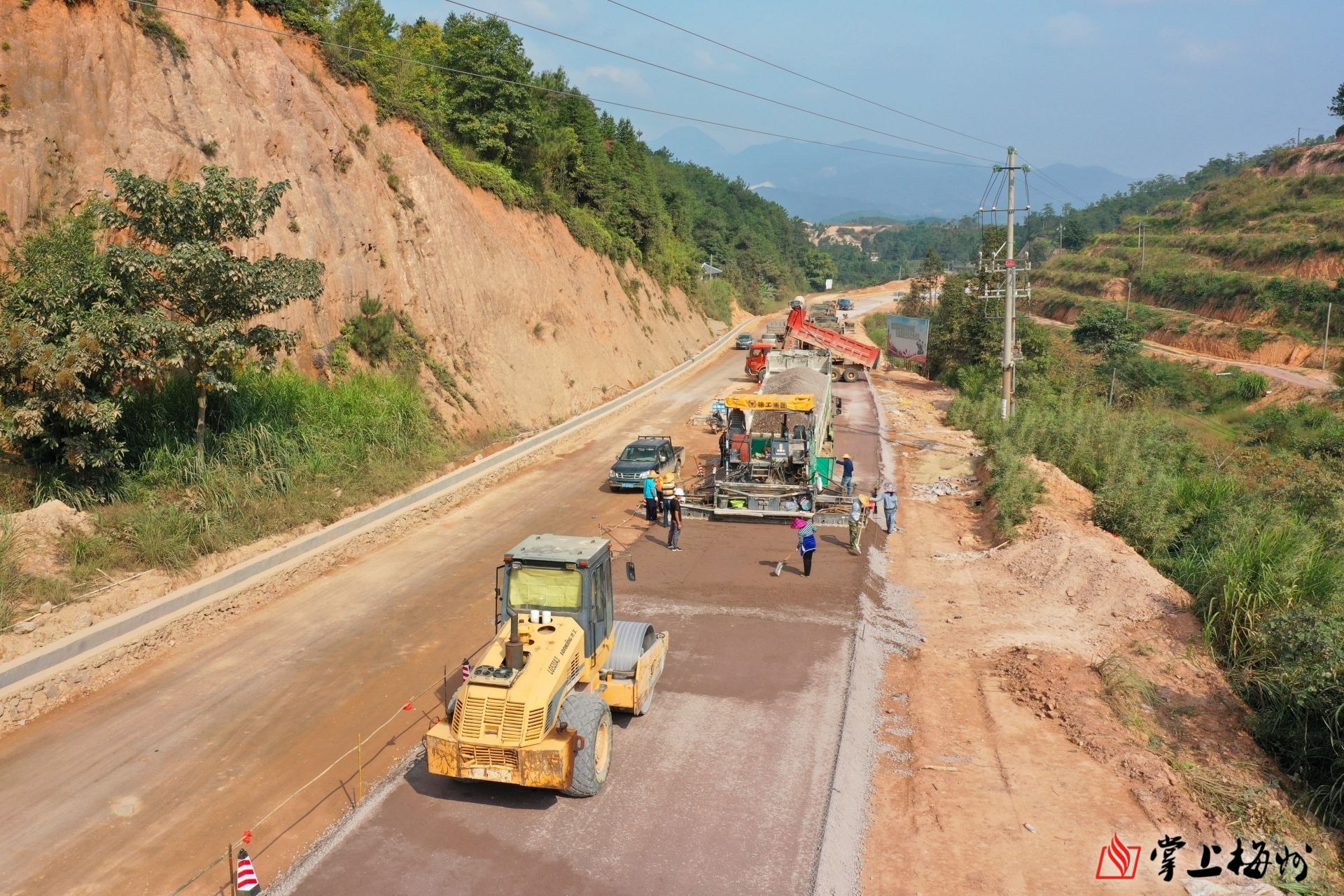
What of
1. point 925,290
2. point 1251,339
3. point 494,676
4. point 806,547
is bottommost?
point 806,547

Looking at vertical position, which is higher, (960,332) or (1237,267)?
(1237,267)

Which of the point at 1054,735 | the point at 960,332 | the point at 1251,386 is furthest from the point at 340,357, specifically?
the point at 1251,386

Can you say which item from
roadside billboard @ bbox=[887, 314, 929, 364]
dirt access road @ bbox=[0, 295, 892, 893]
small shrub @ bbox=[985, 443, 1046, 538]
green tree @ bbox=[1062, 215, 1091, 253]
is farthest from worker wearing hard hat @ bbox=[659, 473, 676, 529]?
green tree @ bbox=[1062, 215, 1091, 253]

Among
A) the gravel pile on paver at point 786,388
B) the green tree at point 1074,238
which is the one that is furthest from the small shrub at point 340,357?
the green tree at point 1074,238

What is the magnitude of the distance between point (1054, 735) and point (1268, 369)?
56915 mm

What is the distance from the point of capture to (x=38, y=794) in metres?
10.5

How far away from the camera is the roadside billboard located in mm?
50719

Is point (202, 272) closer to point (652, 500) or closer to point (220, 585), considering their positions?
point (220, 585)

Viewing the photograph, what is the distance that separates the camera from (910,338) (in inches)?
2034

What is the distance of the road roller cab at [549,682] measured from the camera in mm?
9102

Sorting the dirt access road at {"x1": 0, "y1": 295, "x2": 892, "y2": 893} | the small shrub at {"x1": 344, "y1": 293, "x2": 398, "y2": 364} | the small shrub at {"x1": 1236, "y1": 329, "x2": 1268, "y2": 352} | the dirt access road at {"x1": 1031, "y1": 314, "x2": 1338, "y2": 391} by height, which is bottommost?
the dirt access road at {"x1": 0, "y1": 295, "x2": 892, "y2": 893}

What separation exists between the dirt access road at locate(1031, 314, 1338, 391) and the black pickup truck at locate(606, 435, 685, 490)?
35335 millimetres
